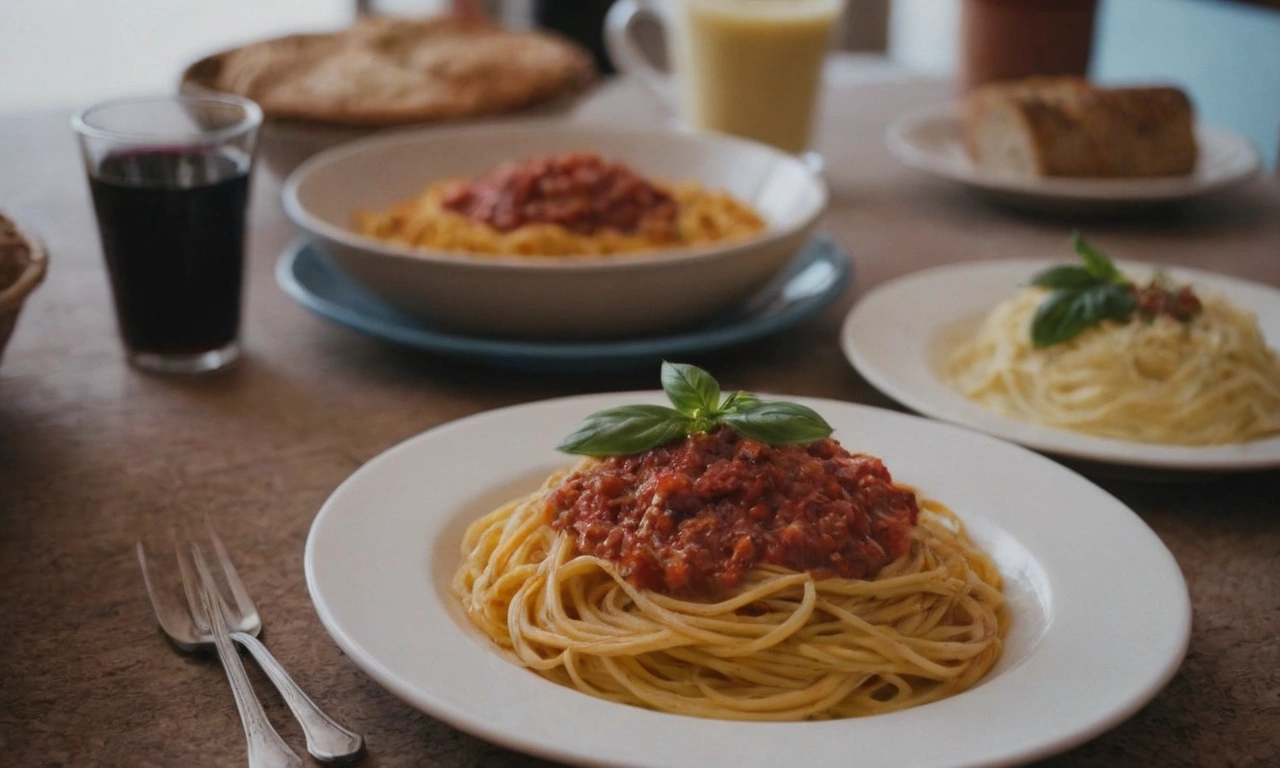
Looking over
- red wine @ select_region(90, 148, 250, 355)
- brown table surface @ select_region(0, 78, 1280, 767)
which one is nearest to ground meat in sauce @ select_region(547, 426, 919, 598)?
brown table surface @ select_region(0, 78, 1280, 767)

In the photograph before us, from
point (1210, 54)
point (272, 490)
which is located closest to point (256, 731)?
point (272, 490)

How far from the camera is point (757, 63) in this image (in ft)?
12.9

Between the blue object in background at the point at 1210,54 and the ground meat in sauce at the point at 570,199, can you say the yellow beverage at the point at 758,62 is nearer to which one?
the ground meat in sauce at the point at 570,199

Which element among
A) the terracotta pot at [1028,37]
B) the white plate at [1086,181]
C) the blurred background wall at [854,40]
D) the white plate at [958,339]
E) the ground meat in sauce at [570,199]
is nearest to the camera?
the white plate at [958,339]

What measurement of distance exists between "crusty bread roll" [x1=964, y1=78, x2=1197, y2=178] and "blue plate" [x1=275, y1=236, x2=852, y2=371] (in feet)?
3.23

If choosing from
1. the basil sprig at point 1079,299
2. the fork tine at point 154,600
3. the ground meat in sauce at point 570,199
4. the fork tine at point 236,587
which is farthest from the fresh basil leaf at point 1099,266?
the fork tine at point 154,600

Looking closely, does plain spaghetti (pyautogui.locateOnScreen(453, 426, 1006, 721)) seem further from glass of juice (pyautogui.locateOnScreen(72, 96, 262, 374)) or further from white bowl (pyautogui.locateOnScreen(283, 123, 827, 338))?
glass of juice (pyautogui.locateOnScreen(72, 96, 262, 374))

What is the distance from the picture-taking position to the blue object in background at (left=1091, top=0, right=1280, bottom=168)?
557 cm

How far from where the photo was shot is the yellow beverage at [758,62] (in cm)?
391

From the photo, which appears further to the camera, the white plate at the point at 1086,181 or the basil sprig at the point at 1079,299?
the white plate at the point at 1086,181

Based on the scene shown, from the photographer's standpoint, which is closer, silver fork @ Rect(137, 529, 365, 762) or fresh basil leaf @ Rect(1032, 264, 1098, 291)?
silver fork @ Rect(137, 529, 365, 762)

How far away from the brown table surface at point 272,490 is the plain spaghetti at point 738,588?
0.18m

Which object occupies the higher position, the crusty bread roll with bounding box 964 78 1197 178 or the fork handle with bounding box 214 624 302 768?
the fork handle with bounding box 214 624 302 768

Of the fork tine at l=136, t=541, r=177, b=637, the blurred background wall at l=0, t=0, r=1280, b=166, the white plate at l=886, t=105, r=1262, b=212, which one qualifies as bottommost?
the blurred background wall at l=0, t=0, r=1280, b=166
